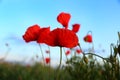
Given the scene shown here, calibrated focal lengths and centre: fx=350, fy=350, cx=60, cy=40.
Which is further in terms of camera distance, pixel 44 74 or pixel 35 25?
pixel 44 74

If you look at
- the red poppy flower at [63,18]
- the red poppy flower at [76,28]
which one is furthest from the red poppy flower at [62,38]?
the red poppy flower at [76,28]

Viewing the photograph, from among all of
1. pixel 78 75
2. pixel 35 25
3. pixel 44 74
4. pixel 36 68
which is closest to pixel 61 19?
pixel 35 25

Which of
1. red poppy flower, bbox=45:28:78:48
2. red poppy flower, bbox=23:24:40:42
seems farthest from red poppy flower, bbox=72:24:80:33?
red poppy flower, bbox=45:28:78:48

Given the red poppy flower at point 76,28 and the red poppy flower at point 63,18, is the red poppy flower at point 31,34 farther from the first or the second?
the red poppy flower at point 76,28

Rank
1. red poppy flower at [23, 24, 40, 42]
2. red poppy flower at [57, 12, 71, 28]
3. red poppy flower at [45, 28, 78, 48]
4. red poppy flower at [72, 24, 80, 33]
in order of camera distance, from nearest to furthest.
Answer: red poppy flower at [45, 28, 78, 48] < red poppy flower at [57, 12, 71, 28] < red poppy flower at [23, 24, 40, 42] < red poppy flower at [72, 24, 80, 33]

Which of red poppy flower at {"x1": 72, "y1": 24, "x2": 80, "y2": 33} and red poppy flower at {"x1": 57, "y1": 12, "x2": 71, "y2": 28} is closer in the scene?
red poppy flower at {"x1": 57, "y1": 12, "x2": 71, "y2": 28}

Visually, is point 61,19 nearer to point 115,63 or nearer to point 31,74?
point 115,63

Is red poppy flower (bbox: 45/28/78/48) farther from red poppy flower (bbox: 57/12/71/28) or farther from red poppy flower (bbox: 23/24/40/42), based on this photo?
red poppy flower (bbox: 23/24/40/42)

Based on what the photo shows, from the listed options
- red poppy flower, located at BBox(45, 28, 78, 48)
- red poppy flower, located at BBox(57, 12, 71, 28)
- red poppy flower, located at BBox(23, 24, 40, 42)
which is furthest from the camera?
red poppy flower, located at BBox(23, 24, 40, 42)

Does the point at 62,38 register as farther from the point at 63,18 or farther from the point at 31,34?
the point at 31,34
